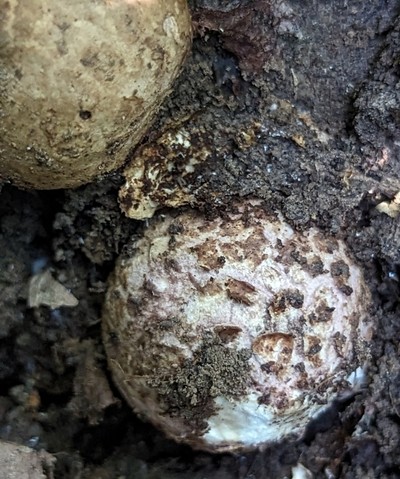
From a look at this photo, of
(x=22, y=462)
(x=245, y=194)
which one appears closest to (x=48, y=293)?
(x=22, y=462)

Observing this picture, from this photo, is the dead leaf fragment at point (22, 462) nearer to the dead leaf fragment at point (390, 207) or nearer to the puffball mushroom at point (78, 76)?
the puffball mushroom at point (78, 76)

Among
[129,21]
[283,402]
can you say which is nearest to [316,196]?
[283,402]

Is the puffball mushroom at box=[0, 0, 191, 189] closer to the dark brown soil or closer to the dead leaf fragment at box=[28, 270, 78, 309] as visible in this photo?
Answer: the dark brown soil

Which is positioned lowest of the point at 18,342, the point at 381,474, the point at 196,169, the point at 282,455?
the point at 18,342

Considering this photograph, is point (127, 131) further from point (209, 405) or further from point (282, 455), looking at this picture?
point (282, 455)

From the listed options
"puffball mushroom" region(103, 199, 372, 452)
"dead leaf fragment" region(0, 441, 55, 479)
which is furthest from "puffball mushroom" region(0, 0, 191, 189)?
"dead leaf fragment" region(0, 441, 55, 479)

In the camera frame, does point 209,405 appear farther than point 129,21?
Yes
